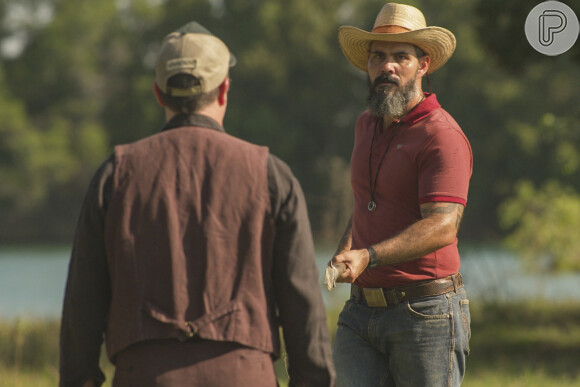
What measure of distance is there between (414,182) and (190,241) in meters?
1.38

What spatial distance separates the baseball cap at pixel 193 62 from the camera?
283 cm

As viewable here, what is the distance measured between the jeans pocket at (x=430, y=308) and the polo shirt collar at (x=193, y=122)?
1.34 meters

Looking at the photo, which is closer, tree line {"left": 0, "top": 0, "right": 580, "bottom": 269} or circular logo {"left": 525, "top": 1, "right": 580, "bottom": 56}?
circular logo {"left": 525, "top": 1, "right": 580, "bottom": 56}

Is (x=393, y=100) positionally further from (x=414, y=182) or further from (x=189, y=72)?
(x=189, y=72)

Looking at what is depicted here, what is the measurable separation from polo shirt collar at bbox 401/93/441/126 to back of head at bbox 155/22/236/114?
4.22 feet

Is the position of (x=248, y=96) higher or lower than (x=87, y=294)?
lower

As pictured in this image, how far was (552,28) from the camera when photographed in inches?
425

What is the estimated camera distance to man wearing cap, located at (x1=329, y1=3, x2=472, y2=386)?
12.1 ft

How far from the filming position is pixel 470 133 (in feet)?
142

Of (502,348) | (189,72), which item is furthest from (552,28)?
(189,72)

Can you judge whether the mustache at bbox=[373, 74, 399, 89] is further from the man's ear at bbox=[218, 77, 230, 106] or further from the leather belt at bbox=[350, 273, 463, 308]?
the man's ear at bbox=[218, 77, 230, 106]

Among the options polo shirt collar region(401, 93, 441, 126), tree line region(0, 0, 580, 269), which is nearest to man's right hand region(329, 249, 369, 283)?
polo shirt collar region(401, 93, 441, 126)

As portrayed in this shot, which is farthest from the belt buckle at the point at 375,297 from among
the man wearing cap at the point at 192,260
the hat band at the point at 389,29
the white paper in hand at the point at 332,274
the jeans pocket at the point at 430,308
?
the hat band at the point at 389,29

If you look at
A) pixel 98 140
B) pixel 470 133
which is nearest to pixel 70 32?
pixel 98 140
